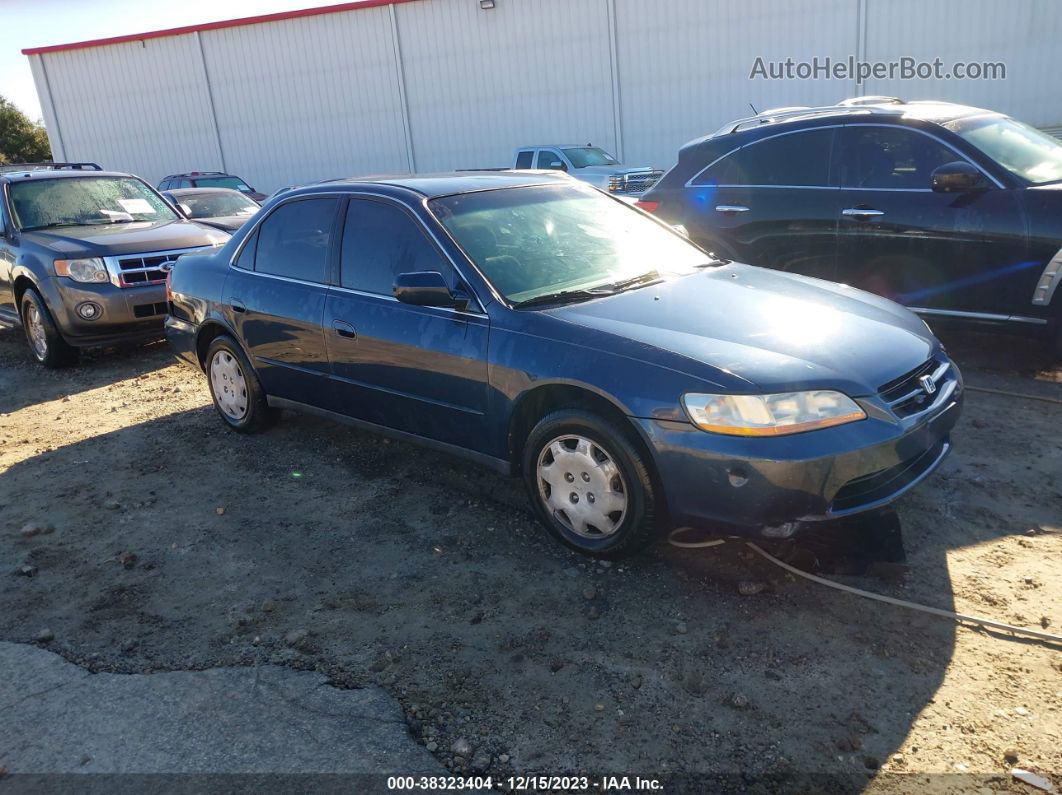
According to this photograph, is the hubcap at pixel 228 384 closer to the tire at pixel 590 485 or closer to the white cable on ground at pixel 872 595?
the tire at pixel 590 485

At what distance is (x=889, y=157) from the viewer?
6.22m

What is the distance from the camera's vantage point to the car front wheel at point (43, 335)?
25.9 feet

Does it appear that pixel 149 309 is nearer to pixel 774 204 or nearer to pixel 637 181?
pixel 774 204

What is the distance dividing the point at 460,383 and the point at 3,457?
3.83 m

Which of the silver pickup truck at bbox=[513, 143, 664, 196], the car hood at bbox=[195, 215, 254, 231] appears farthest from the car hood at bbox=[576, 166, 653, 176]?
the car hood at bbox=[195, 215, 254, 231]

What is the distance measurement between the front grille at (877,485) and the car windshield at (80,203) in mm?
7986

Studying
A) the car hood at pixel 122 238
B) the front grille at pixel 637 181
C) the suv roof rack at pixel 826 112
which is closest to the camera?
the suv roof rack at pixel 826 112

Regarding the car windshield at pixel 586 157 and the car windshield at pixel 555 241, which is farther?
the car windshield at pixel 586 157

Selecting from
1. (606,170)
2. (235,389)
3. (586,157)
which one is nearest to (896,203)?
(235,389)

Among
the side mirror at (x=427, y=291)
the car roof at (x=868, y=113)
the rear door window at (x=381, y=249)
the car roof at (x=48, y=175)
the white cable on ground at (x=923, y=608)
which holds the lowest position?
the white cable on ground at (x=923, y=608)

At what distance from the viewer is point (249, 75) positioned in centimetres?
2377

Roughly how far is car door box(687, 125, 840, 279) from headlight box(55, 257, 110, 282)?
5405 millimetres

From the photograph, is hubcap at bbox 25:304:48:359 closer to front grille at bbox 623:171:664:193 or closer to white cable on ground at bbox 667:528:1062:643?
white cable on ground at bbox 667:528:1062:643

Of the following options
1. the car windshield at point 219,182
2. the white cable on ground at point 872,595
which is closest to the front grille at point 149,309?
the white cable on ground at point 872,595
